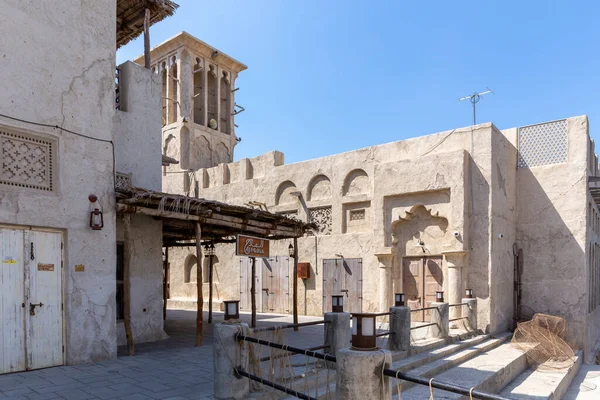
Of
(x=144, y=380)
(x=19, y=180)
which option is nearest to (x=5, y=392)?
(x=144, y=380)

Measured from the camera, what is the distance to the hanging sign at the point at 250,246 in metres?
8.96

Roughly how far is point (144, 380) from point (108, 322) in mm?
1817

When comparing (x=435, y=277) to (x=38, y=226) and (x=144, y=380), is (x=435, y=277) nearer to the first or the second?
(x=144, y=380)

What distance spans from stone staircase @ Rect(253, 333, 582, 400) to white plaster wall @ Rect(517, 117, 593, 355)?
207 cm

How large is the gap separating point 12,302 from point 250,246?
4221 mm

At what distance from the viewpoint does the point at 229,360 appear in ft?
17.5

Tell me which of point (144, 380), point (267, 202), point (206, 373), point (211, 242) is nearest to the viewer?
point (144, 380)

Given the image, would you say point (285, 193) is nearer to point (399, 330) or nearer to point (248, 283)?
point (248, 283)

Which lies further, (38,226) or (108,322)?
(108,322)

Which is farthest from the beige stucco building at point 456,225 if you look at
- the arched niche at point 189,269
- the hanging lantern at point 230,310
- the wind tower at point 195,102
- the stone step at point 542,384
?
the wind tower at point 195,102

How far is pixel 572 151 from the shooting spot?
514 inches

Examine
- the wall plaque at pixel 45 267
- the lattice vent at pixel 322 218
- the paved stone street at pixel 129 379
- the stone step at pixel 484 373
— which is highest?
the lattice vent at pixel 322 218

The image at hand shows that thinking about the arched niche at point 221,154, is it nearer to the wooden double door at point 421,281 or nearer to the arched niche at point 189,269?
the arched niche at point 189,269

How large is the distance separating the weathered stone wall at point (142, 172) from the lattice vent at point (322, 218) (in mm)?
7054
